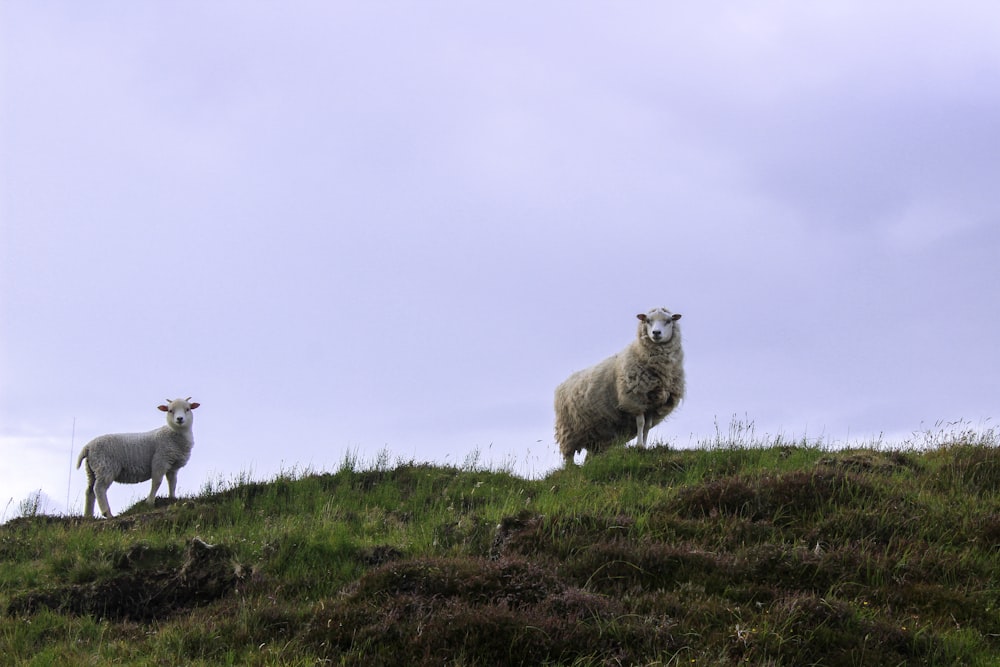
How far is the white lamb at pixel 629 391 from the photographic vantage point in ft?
51.6

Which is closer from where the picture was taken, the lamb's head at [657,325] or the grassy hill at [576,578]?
the grassy hill at [576,578]

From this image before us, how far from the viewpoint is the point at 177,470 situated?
15477mm

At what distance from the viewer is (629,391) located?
15781mm

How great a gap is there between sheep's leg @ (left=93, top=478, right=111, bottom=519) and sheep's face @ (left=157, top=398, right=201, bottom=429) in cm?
135

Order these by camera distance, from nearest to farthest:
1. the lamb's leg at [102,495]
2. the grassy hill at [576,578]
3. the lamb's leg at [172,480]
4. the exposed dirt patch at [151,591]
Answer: the grassy hill at [576,578] → the exposed dirt patch at [151,591] → the lamb's leg at [102,495] → the lamb's leg at [172,480]

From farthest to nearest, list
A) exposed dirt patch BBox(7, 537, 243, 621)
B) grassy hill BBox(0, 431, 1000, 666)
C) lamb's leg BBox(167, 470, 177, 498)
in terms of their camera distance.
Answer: lamb's leg BBox(167, 470, 177, 498), exposed dirt patch BBox(7, 537, 243, 621), grassy hill BBox(0, 431, 1000, 666)

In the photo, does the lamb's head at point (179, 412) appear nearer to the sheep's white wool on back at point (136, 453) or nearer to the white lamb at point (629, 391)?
the sheep's white wool on back at point (136, 453)

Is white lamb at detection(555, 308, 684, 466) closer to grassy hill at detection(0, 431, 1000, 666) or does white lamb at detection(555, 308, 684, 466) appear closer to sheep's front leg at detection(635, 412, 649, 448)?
sheep's front leg at detection(635, 412, 649, 448)

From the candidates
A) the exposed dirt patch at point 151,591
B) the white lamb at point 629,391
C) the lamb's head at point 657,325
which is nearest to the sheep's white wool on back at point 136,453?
the exposed dirt patch at point 151,591

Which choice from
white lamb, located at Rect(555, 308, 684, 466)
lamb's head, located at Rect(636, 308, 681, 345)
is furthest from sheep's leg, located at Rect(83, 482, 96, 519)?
lamb's head, located at Rect(636, 308, 681, 345)

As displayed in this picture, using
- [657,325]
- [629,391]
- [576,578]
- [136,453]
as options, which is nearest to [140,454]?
[136,453]

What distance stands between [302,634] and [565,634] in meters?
2.01

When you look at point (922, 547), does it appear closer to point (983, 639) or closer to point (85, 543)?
point (983, 639)

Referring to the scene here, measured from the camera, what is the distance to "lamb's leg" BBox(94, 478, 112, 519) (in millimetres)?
14805
